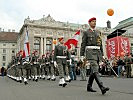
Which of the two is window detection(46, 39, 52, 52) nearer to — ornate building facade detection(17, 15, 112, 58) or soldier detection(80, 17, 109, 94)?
ornate building facade detection(17, 15, 112, 58)

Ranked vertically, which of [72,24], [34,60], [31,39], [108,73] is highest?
[72,24]

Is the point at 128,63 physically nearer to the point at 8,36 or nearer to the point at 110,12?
the point at 110,12

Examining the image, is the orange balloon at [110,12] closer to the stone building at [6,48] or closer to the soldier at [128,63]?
the soldier at [128,63]

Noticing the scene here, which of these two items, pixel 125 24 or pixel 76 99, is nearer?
pixel 76 99

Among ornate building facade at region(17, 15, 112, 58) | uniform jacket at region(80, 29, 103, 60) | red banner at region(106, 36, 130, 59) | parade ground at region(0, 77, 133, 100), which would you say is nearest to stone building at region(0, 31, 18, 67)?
ornate building facade at region(17, 15, 112, 58)

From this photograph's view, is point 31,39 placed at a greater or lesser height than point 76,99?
greater

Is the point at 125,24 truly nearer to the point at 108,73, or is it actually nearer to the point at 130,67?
the point at 108,73

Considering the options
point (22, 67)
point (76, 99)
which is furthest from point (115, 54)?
point (76, 99)

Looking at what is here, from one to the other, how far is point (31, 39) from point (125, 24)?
28758mm

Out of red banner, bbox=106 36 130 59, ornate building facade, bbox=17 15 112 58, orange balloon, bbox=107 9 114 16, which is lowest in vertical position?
red banner, bbox=106 36 130 59

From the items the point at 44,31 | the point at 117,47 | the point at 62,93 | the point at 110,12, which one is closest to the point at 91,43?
the point at 62,93

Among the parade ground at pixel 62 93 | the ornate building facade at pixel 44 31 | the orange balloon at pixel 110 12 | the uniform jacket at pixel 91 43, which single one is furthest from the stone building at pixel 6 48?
the uniform jacket at pixel 91 43

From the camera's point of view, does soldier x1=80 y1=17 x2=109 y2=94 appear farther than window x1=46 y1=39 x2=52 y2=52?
No

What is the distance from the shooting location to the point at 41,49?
74.8m
